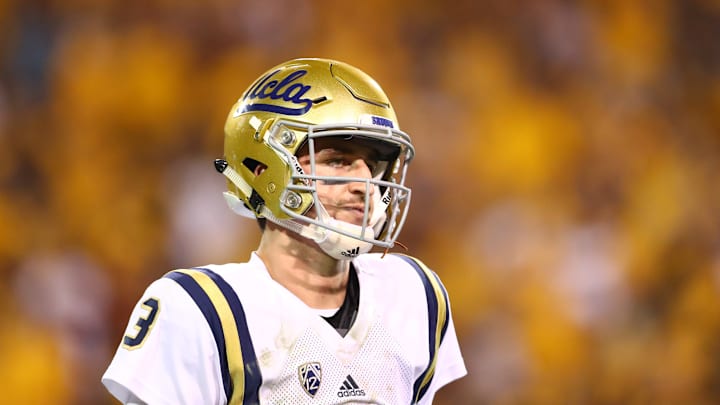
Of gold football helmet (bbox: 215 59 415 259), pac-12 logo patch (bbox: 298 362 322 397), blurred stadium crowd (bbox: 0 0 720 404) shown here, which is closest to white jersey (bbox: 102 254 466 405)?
pac-12 logo patch (bbox: 298 362 322 397)

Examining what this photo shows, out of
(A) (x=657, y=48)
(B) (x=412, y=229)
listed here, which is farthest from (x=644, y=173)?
(B) (x=412, y=229)

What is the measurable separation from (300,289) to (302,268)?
0.03 m

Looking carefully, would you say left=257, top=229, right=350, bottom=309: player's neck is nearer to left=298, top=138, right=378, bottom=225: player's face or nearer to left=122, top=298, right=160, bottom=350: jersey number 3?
left=298, top=138, right=378, bottom=225: player's face

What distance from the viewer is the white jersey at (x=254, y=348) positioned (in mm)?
1101

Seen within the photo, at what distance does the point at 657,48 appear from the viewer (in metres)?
2.78

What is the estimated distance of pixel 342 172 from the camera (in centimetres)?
125

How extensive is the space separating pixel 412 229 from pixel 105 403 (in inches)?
38.1

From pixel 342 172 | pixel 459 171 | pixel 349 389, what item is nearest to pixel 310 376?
pixel 349 389

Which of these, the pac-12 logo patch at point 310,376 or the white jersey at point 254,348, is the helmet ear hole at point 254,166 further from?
the pac-12 logo patch at point 310,376

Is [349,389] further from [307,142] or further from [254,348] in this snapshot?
[307,142]

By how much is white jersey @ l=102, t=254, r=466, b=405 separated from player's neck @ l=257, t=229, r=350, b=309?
0.02 metres

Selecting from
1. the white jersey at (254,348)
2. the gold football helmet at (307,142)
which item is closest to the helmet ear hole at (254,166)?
the gold football helmet at (307,142)

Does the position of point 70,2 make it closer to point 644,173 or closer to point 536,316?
point 536,316

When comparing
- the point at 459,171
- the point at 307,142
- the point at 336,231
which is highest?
the point at 307,142
